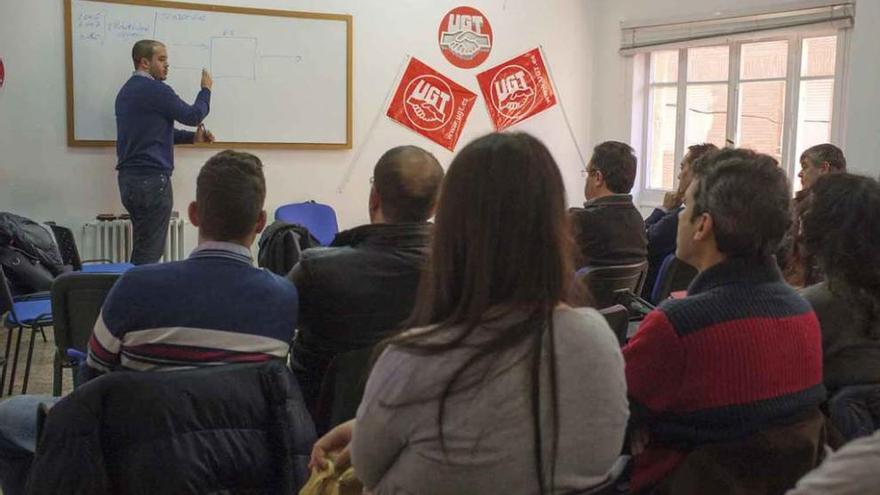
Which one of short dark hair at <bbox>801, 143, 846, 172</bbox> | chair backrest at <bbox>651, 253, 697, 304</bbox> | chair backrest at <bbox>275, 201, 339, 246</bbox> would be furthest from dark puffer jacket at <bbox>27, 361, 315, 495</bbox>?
chair backrest at <bbox>275, 201, 339, 246</bbox>

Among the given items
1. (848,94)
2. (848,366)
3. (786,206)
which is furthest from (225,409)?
(848,94)

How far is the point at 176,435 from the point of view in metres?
1.55

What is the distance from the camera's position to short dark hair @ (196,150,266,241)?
75.0 inches

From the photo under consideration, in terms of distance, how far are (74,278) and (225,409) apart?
1.22 metres

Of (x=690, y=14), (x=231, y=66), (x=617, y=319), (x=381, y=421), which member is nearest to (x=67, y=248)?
(x=231, y=66)

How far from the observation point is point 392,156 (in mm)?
2168

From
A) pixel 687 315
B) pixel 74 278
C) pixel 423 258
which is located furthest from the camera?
pixel 74 278

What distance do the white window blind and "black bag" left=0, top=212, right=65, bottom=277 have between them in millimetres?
4375

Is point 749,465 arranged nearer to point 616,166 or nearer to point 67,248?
point 616,166

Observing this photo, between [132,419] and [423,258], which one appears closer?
[132,419]

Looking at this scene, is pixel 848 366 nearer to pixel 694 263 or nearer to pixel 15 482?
pixel 694 263

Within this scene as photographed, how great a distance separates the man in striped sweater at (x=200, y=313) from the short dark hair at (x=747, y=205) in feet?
3.01

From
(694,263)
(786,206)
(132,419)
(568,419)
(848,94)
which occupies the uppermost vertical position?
(848,94)

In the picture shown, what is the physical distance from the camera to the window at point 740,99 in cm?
559
